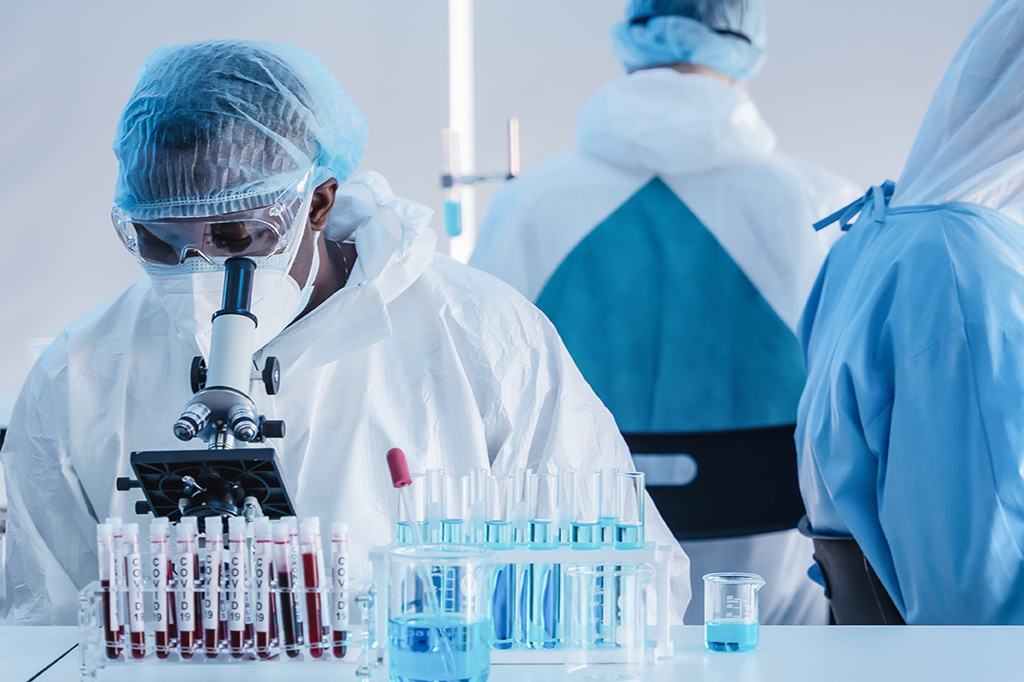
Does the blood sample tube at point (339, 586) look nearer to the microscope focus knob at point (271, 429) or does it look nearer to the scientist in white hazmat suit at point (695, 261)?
the microscope focus knob at point (271, 429)

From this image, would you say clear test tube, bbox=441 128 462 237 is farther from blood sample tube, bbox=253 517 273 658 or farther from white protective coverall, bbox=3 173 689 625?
blood sample tube, bbox=253 517 273 658

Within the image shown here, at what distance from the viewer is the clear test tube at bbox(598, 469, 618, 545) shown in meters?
1.06

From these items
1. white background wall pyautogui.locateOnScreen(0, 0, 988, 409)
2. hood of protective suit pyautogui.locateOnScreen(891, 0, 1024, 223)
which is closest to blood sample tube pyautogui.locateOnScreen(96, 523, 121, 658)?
hood of protective suit pyautogui.locateOnScreen(891, 0, 1024, 223)

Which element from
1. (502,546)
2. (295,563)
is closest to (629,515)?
(502,546)

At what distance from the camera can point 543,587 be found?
3.46 feet

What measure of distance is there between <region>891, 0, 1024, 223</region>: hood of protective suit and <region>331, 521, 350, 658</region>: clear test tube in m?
1.09

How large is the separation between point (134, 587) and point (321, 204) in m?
0.65

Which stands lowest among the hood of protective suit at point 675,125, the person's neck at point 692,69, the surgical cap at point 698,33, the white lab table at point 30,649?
the white lab table at point 30,649

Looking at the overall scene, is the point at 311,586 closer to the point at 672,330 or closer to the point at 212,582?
the point at 212,582

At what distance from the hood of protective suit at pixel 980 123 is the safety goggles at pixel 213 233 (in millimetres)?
992

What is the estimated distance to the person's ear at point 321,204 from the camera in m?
1.49

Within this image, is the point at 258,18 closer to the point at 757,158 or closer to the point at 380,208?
the point at 757,158

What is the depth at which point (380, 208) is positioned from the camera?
1.60 meters

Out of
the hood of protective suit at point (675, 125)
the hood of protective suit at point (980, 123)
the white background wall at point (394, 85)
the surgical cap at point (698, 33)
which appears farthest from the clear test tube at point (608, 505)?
the white background wall at point (394, 85)
